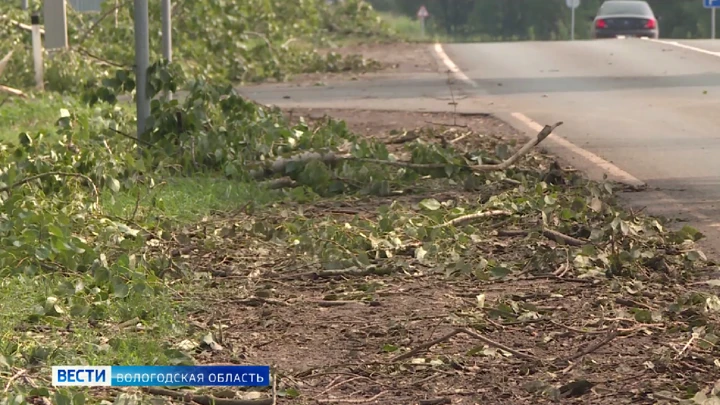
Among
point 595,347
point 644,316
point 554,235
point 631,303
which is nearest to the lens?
point 595,347

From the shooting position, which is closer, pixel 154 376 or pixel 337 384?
pixel 154 376

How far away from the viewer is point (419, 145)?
9.83 meters

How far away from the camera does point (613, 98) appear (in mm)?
15719

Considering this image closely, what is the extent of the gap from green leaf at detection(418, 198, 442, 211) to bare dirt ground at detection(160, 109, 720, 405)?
719mm

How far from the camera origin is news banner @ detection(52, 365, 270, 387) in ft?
15.1

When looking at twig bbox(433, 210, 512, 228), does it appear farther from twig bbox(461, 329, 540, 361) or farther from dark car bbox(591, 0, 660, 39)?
dark car bbox(591, 0, 660, 39)

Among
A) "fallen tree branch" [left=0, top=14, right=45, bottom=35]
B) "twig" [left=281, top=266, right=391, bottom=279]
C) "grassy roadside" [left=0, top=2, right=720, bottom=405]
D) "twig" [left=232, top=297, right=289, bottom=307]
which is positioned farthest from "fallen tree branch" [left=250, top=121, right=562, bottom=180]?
"fallen tree branch" [left=0, top=14, right=45, bottom=35]

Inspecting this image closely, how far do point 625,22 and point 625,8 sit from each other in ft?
2.59

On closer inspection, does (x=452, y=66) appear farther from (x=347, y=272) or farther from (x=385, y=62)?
(x=347, y=272)

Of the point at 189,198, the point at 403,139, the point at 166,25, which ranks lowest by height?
the point at 403,139

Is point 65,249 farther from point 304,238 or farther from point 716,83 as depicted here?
point 716,83

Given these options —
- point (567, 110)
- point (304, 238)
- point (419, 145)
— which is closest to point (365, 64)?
point (567, 110)

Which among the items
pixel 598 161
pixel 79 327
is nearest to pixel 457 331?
pixel 79 327

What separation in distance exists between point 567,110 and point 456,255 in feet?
25.8
